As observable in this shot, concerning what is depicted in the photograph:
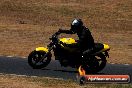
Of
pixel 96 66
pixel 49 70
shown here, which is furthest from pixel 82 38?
pixel 49 70

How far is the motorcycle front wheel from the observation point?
54.2ft

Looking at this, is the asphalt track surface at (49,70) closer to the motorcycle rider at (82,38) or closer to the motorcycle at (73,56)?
the motorcycle at (73,56)

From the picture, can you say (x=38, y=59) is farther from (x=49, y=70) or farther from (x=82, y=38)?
(x=82, y=38)

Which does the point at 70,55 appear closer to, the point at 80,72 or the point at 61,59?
the point at 61,59

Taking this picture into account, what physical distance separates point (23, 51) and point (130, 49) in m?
6.28

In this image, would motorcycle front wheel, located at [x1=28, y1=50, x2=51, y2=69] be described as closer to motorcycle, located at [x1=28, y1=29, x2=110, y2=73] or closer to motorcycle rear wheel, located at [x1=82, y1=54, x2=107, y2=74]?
motorcycle, located at [x1=28, y1=29, x2=110, y2=73]

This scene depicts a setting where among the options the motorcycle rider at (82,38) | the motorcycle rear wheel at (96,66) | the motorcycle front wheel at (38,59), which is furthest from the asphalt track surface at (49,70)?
the motorcycle rider at (82,38)

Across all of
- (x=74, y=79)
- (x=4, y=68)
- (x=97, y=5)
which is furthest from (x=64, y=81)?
(x=97, y=5)

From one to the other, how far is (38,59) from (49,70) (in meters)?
0.59

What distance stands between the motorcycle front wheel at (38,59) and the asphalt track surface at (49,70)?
20cm

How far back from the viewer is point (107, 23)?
115 feet

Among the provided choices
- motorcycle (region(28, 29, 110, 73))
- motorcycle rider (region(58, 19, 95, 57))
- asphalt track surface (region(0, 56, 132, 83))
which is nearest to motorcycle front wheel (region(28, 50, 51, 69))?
motorcycle (region(28, 29, 110, 73))

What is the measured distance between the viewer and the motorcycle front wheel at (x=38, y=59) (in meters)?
16.5

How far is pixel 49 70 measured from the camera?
16.7 meters
